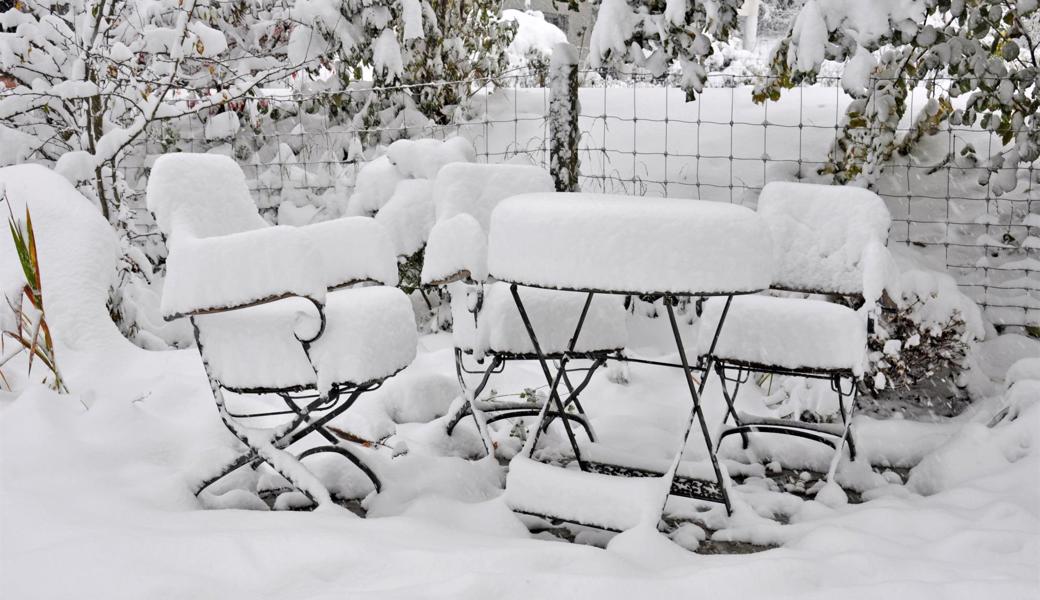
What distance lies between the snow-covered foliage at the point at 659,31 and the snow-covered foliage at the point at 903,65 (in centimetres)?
31

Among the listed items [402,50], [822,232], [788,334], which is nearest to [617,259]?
[788,334]

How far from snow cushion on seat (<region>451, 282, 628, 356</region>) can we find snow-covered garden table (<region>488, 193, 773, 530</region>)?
1.20ft

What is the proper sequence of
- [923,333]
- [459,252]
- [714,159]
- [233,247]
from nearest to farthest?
[233,247], [459,252], [923,333], [714,159]

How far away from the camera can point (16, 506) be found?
215 cm

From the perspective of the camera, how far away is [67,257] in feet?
10.6

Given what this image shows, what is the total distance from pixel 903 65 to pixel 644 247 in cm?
218

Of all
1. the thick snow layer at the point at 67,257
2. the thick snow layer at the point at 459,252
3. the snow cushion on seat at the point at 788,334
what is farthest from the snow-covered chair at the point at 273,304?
the thick snow layer at the point at 67,257

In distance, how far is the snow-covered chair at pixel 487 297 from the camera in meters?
2.53

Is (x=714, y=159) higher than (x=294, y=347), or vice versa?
(x=714, y=159)

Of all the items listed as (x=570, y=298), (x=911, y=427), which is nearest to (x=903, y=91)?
(x=911, y=427)

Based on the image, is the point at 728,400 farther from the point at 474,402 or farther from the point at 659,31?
the point at 659,31

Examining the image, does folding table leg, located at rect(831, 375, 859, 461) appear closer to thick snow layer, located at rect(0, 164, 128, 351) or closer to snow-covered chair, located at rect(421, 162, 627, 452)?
snow-covered chair, located at rect(421, 162, 627, 452)

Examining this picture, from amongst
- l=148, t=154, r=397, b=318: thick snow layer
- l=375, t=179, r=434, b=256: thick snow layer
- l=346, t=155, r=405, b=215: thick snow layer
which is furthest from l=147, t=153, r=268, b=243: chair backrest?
l=346, t=155, r=405, b=215: thick snow layer

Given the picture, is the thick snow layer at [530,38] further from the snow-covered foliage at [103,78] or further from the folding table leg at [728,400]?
the folding table leg at [728,400]
